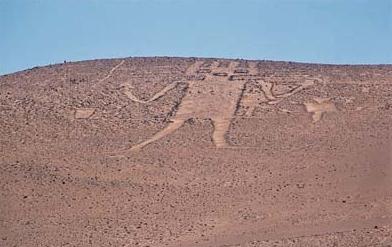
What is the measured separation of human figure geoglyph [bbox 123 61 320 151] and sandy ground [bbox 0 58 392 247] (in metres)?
0.08

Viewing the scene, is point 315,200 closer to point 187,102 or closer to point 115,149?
point 115,149

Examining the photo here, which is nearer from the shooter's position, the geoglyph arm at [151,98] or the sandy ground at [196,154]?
the sandy ground at [196,154]

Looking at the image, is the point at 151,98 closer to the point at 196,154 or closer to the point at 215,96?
the point at 215,96

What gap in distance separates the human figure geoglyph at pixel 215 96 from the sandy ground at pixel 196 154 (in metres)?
0.08

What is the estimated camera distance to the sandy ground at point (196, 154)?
21531mm

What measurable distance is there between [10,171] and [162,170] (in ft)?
15.8

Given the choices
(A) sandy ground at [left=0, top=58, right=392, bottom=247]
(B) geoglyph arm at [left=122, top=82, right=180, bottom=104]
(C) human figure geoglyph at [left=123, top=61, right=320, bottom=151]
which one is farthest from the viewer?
(B) geoglyph arm at [left=122, top=82, right=180, bottom=104]

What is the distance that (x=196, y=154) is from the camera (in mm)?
29828

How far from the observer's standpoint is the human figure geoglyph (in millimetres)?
33188

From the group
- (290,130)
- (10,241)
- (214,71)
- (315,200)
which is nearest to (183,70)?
(214,71)

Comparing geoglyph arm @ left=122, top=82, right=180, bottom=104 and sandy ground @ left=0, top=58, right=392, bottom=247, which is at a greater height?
geoglyph arm @ left=122, top=82, right=180, bottom=104

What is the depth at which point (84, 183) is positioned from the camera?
87.1 ft

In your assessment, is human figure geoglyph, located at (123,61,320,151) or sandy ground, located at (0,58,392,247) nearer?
sandy ground, located at (0,58,392,247)

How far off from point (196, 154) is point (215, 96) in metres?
8.01
